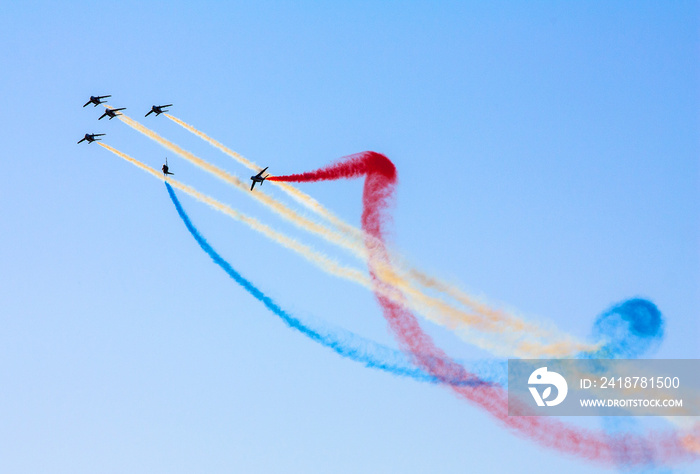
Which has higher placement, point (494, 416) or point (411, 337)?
point (411, 337)

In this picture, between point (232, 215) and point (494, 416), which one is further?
point (232, 215)

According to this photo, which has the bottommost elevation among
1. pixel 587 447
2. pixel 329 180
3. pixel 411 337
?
pixel 587 447

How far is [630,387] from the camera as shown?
6575 centimetres

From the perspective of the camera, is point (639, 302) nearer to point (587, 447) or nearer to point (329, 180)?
point (587, 447)

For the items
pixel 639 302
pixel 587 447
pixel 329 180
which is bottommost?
pixel 587 447

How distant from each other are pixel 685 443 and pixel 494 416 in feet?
38.5

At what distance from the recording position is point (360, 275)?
66188mm

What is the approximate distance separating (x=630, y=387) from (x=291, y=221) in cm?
2315

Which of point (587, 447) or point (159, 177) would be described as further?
point (159, 177)

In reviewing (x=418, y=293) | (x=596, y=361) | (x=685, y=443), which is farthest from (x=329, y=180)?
(x=685, y=443)

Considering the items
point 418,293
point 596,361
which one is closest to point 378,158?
point 418,293

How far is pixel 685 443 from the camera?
2549 inches

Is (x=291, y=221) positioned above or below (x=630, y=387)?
above

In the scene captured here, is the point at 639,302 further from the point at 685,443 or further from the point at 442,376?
the point at 442,376
